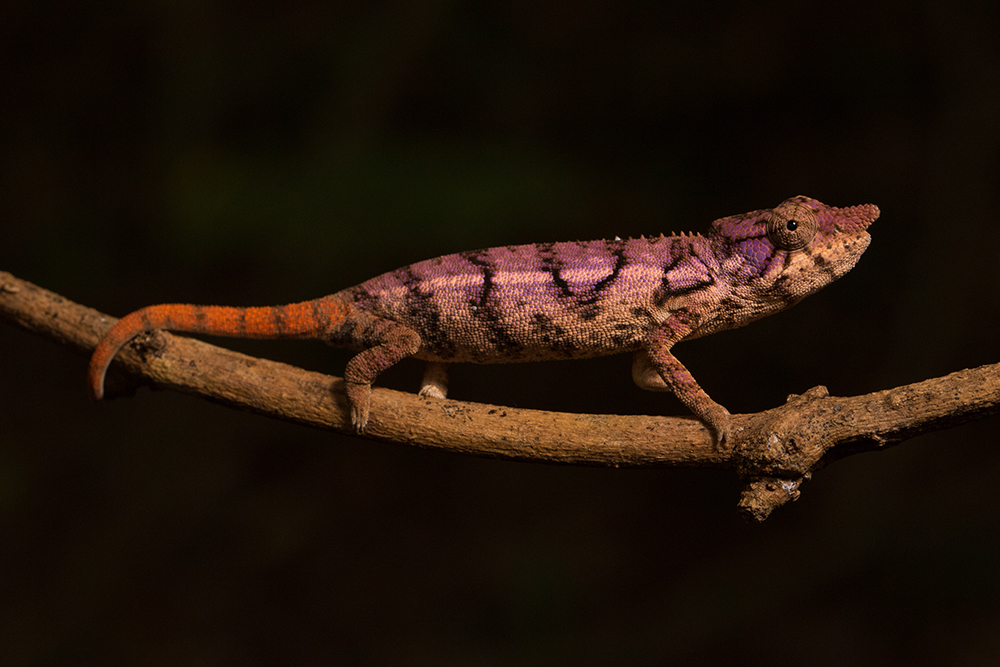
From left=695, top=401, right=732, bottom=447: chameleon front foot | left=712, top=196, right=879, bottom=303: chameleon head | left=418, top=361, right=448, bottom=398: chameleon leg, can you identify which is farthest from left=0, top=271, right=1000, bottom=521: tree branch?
left=712, top=196, right=879, bottom=303: chameleon head

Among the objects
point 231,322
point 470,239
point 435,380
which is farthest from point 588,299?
point 470,239

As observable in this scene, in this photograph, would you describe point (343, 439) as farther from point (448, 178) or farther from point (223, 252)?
point (448, 178)

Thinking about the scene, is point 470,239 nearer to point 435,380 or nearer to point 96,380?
point 435,380

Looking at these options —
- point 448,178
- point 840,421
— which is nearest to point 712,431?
point 840,421

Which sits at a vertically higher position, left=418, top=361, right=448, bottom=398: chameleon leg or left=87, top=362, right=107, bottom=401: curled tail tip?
left=87, top=362, right=107, bottom=401: curled tail tip

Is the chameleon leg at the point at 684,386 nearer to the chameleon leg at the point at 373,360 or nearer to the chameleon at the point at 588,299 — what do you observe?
the chameleon at the point at 588,299

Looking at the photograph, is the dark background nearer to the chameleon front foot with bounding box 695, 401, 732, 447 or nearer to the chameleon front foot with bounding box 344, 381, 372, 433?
the chameleon front foot with bounding box 344, 381, 372, 433
